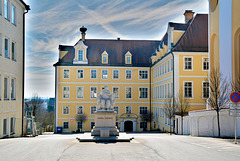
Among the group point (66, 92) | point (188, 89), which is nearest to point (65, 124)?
point (66, 92)

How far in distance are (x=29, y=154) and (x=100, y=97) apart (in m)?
7.44

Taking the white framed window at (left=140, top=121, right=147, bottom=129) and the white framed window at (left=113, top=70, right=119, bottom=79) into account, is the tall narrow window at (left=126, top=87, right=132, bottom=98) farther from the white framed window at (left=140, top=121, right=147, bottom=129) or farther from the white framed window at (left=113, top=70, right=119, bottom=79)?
the white framed window at (left=140, top=121, right=147, bottom=129)

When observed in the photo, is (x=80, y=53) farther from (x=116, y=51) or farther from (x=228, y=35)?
(x=228, y=35)

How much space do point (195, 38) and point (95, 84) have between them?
18.7m

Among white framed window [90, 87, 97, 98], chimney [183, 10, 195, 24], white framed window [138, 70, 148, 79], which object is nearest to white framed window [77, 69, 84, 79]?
white framed window [90, 87, 97, 98]

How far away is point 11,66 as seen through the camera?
20.1 metres

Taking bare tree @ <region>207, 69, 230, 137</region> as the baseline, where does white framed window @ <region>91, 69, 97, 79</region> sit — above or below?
above

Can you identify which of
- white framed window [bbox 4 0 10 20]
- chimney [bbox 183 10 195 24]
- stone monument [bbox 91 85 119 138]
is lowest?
stone monument [bbox 91 85 119 138]

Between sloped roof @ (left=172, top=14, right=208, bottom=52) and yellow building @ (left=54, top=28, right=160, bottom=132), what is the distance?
13.1 meters

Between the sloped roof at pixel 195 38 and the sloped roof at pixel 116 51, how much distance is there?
1312 centimetres

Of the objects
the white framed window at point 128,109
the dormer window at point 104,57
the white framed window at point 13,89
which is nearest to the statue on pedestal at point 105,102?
the white framed window at point 13,89

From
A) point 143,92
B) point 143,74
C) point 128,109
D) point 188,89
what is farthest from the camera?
point 143,74

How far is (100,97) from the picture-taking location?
1698cm

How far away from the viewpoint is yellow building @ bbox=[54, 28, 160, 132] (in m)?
45.8
